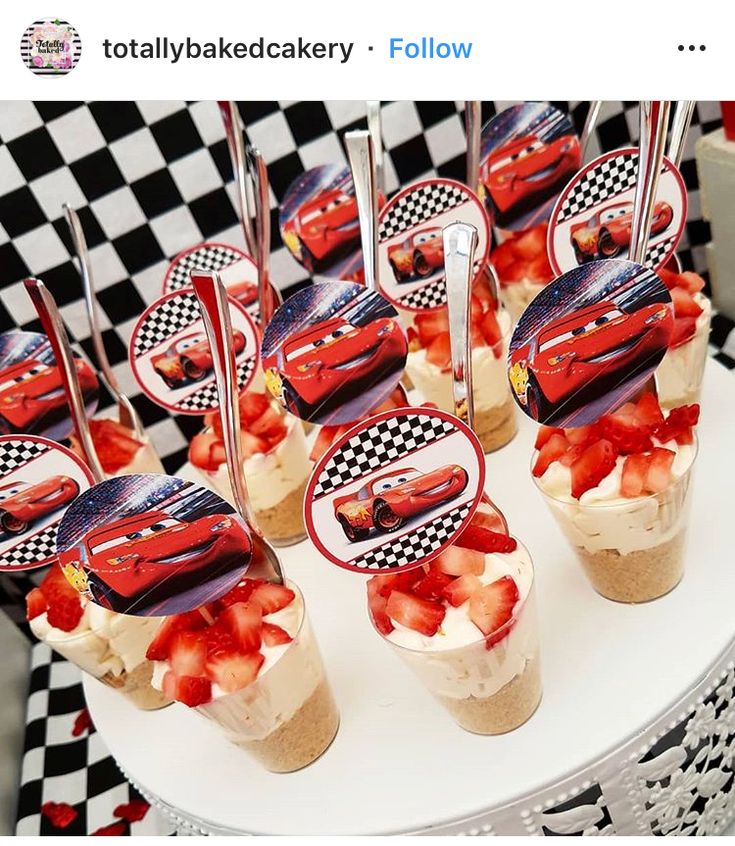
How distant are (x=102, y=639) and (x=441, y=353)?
0.65 metres

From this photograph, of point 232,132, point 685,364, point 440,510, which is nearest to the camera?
point 440,510

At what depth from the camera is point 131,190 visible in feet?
5.73

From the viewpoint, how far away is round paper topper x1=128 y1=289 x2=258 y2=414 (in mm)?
1365

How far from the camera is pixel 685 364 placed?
4.26ft

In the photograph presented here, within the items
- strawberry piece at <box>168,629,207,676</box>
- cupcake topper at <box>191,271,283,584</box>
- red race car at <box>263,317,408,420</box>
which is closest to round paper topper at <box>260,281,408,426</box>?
red race car at <box>263,317,408,420</box>

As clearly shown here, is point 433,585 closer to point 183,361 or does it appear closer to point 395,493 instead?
point 395,493

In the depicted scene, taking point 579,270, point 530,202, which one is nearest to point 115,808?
point 579,270

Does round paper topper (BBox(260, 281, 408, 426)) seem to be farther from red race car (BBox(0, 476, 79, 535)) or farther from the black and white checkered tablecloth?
the black and white checkered tablecloth

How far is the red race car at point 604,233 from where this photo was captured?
132 cm

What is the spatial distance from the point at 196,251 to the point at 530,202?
0.59m

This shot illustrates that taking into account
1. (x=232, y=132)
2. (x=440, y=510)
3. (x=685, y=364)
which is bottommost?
(x=685, y=364)

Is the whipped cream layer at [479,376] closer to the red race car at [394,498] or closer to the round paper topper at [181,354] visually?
the round paper topper at [181,354]

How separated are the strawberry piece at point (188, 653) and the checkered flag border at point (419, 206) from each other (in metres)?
0.67
